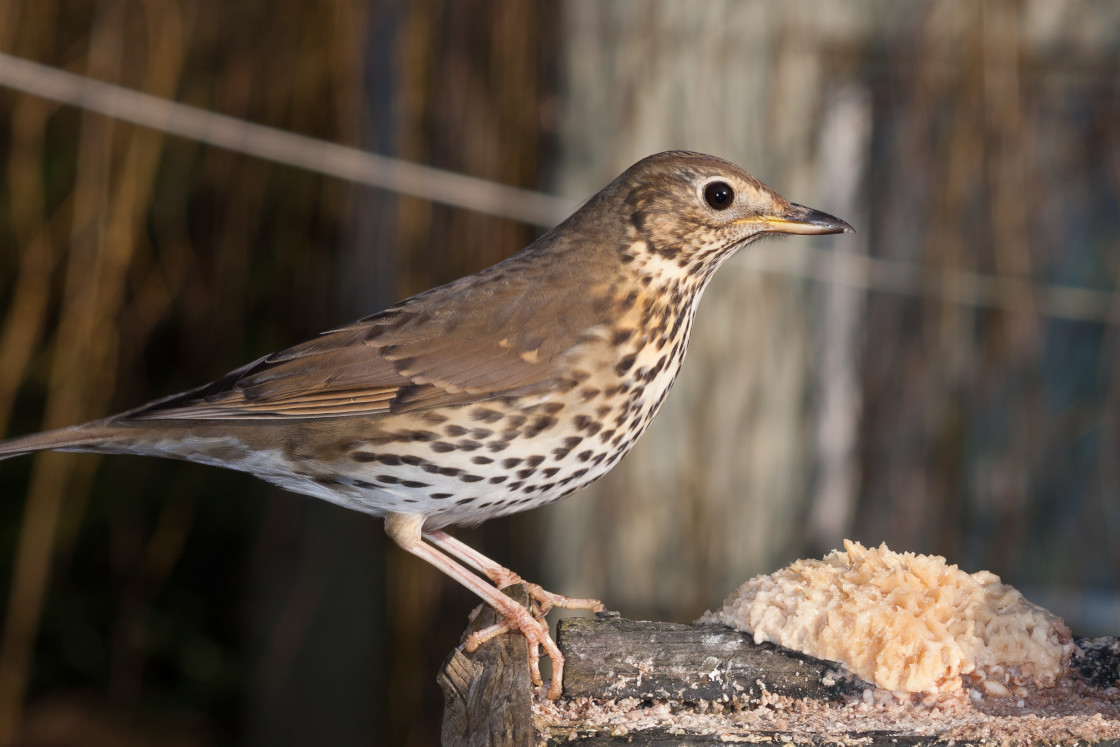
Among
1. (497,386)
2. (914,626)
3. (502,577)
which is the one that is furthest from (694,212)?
(914,626)

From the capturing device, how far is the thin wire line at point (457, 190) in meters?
3.21

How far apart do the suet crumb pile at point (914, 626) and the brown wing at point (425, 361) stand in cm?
64

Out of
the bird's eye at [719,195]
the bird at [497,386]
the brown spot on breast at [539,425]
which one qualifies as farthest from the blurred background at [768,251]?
the brown spot on breast at [539,425]

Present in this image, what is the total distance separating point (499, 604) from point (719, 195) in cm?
93

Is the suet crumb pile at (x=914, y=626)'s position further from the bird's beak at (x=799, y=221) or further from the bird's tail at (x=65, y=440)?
the bird's tail at (x=65, y=440)

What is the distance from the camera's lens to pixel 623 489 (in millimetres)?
4082

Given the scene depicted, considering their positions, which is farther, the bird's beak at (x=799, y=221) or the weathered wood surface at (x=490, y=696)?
the bird's beak at (x=799, y=221)

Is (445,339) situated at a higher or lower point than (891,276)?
lower

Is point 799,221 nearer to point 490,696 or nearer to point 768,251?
point 490,696

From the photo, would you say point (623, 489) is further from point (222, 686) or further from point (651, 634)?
point (222, 686)

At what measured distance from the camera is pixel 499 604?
2.43 meters

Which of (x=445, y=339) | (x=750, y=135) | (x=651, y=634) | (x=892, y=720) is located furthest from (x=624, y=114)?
(x=892, y=720)

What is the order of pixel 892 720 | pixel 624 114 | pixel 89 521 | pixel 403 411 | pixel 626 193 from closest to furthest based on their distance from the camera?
1. pixel 892 720
2. pixel 403 411
3. pixel 626 193
4. pixel 624 114
5. pixel 89 521

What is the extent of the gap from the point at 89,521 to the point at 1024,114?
13.9 ft
